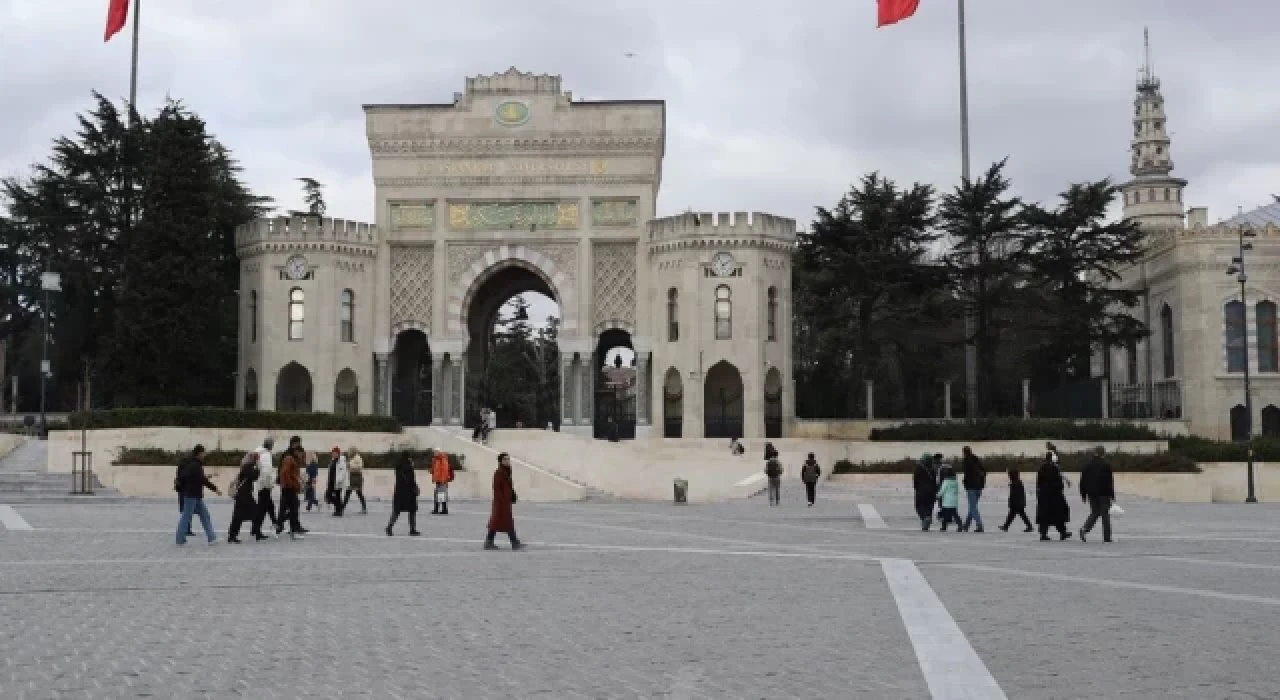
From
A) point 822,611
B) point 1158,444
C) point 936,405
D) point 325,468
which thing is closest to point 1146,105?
point 936,405

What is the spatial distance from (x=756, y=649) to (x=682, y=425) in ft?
112

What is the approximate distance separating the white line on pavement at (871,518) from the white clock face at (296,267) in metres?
23.7

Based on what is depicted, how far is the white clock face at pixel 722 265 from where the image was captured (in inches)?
1709

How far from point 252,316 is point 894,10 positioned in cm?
2442

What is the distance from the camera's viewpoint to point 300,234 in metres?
43.9

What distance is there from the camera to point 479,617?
1041cm

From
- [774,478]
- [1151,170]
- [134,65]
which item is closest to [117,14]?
[134,65]

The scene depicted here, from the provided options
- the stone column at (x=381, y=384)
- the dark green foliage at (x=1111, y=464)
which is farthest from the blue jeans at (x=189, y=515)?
the stone column at (x=381, y=384)

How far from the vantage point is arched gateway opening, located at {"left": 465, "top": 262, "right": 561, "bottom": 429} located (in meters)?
47.2

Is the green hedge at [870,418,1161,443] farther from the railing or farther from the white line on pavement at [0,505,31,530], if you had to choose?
the white line on pavement at [0,505,31,530]

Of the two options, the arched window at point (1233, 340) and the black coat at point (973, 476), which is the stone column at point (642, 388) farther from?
the black coat at point (973, 476)

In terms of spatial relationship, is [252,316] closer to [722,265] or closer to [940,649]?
[722,265]

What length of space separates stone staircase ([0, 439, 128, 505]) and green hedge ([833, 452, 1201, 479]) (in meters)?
20.9

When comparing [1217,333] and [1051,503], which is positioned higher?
[1217,333]
